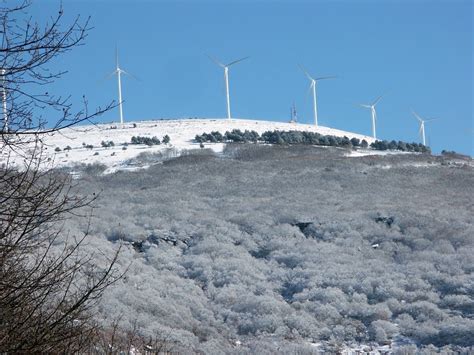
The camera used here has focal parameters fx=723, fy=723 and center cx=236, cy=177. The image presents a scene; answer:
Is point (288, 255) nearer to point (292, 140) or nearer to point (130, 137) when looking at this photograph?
point (292, 140)

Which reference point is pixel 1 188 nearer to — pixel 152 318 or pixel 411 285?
pixel 152 318

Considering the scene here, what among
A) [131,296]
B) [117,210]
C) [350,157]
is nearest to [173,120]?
[350,157]

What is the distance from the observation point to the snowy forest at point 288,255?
20.7 m

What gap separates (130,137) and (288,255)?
40304 mm

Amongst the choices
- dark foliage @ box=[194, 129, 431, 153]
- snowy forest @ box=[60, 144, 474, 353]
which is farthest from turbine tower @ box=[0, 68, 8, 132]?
dark foliage @ box=[194, 129, 431, 153]

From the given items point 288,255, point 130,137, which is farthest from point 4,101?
point 130,137

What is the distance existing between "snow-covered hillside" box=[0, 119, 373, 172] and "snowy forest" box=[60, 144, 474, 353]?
23.2 ft

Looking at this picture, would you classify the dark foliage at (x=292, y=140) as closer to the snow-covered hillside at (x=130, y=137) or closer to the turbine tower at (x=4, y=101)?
the snow-covered hillside at (x=130, y=137)

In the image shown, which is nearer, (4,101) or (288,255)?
(4,101)

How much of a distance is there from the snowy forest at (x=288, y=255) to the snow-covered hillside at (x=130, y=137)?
7.06 m

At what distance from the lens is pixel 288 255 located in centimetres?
2864

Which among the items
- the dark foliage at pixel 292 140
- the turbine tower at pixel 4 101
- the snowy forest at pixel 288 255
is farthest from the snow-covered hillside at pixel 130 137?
the turbine tower at pixel 4 101

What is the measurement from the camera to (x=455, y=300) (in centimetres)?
2281

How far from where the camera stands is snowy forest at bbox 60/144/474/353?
2069 cm
